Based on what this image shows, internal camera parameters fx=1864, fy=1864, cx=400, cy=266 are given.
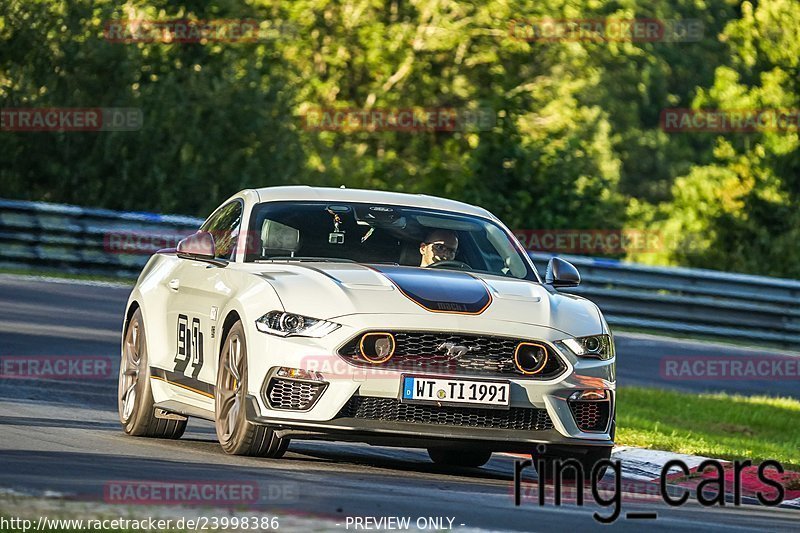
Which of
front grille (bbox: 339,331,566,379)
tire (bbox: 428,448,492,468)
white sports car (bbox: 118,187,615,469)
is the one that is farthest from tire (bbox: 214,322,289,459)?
tire (bbox: 428,448,492,468)

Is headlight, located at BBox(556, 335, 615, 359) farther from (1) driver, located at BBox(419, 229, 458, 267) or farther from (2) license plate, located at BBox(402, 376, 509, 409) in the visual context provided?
(1) driver, located at BBox(419, 229, 458, 267)

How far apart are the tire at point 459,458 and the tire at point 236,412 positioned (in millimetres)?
1909

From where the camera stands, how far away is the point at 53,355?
1659 cm

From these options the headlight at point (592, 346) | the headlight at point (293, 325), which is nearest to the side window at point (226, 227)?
the headlight at point (293, 325)

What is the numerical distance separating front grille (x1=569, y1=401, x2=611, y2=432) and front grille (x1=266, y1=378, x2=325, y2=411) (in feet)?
4.76

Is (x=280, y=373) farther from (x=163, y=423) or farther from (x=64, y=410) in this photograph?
(x=64, y=410)

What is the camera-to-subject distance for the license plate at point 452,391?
974 cm

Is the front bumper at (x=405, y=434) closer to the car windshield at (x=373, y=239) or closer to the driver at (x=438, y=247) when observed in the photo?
the car windshield at (x=373, y=239)

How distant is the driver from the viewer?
11.1 metres

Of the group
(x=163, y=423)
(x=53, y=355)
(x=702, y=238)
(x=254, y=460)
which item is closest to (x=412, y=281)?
(x=254, y=460)

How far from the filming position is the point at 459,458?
12.0 metres

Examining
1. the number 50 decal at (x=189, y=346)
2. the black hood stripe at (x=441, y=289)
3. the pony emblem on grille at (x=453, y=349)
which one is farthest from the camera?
the number 50 decal at (x=189, y=346)

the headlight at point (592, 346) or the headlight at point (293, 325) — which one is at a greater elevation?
the headlight at point (293, 325)

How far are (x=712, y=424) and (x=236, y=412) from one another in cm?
747
